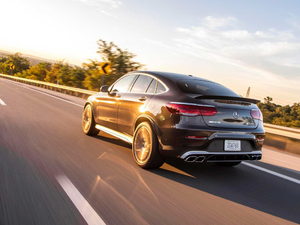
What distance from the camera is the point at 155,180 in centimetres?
469

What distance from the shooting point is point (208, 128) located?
4594 mm

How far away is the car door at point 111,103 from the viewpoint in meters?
6.39

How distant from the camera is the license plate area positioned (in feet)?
15.5

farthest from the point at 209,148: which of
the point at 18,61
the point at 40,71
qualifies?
the point at 18,61

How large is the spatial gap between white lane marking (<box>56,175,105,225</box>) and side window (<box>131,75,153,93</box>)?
2.16 m

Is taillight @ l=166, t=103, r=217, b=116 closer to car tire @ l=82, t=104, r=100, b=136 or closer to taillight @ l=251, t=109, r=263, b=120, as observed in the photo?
taillight @ l=251, t=109, r=263, b=120

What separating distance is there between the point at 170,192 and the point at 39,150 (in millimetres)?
2817

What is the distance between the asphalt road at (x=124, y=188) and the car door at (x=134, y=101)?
0.62 metres

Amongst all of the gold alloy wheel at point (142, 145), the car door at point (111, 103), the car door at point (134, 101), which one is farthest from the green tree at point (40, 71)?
the gold alloy wheel at point (142, 145)

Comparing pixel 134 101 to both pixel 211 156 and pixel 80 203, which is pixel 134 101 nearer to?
pixel 211 156


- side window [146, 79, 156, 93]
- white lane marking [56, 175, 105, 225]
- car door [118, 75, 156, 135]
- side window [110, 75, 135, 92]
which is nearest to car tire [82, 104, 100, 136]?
side window [110, 75, 135, 92]

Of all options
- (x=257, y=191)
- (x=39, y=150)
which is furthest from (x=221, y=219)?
(x=39, y=150)

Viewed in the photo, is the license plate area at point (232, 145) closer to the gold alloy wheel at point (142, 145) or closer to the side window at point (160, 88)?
the gold alloy wheel at point (142, 145)

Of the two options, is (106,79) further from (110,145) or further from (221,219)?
(221,219)
